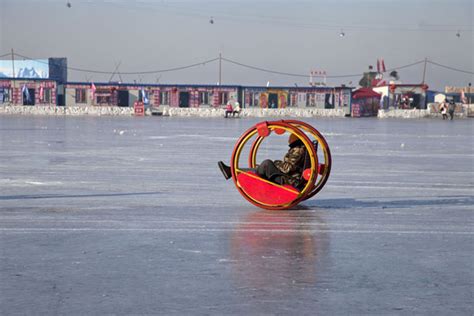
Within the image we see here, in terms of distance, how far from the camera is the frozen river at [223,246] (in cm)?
682

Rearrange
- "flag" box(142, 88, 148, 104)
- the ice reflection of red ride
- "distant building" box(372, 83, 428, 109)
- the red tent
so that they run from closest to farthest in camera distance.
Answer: the ice reflection of red ride
"flag" box(142, 88, 148, 104)
the red tent
"distant building" box(372, 83, 428, 109)

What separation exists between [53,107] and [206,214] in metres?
75.5

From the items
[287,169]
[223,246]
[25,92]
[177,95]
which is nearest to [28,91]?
[25,92]

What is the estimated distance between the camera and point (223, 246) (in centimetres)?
927

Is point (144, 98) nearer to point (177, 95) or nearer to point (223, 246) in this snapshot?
point (177, 95)

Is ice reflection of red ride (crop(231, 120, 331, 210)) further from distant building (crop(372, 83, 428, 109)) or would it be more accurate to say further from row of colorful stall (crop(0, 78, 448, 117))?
distant building (crop(372, 83, 428, 109))

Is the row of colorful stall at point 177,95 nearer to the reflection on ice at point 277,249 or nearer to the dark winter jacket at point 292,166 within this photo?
the dark winter jacket at point 292,166

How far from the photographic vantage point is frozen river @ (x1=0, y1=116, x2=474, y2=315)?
22.4ft

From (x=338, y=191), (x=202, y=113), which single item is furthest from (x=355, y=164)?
(x=202, y=113)

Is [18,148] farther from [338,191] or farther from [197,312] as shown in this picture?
[197,312]

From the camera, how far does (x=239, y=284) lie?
734 centimetres

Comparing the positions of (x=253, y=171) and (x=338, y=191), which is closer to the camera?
(x=253, y=171)

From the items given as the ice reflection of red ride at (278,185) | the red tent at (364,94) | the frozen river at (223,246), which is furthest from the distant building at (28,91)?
the ice reflection of red ride at (278,185)

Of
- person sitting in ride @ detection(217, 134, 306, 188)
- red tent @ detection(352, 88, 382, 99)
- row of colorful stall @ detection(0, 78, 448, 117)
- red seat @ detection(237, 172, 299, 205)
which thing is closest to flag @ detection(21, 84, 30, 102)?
row of colorful stall @ detection(0, 78, 448, 117)
